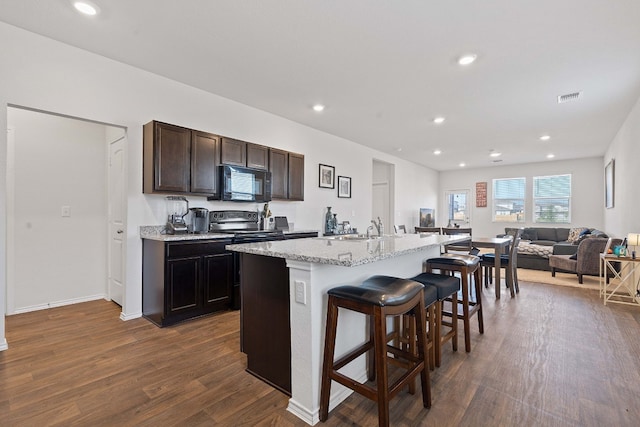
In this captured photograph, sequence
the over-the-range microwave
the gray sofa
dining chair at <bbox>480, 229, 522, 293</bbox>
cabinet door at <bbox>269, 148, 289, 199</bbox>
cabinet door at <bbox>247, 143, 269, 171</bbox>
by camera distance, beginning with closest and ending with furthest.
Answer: the over-the-range microwave < cabinet door at <bbox>247, 143, 269, 171</bbox> < dining chair at <bbox>480, 229, 522, 293</bbox> < cabinet door at <bbox>269, 148, 289, 199</bbox> < the gray sofa

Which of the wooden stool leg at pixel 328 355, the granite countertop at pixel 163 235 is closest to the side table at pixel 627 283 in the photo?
the wooden stool leg at pixel 328 355

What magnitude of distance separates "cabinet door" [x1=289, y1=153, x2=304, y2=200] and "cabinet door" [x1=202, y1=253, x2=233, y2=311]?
1570 millimetres

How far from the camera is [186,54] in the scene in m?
2.91

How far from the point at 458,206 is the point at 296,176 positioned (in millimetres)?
7101

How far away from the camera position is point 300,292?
5.48 feet

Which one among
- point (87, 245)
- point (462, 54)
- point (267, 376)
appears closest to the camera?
point (267, 376)

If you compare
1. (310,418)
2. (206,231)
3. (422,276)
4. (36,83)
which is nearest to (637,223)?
(422,276)

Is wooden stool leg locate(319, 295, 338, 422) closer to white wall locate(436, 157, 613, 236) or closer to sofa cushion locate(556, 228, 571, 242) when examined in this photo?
white wall locate(436, 157, 613, 236)

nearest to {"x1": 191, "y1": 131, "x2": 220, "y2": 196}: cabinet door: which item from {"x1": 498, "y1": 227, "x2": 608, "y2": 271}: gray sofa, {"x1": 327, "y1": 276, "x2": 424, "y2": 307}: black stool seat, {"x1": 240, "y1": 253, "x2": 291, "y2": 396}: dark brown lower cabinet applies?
{"x1": 240, "y1": 253, "x2": 291, "y2": 396}: dark brown lower cabinet

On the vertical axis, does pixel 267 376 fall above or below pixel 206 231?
below

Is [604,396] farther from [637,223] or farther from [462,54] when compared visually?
[637,223]

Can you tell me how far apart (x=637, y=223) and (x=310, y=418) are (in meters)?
4.72

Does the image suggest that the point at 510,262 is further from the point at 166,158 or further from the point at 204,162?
the point at 166,158

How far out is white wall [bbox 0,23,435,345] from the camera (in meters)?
2.53
